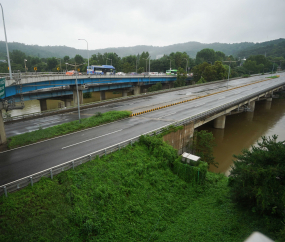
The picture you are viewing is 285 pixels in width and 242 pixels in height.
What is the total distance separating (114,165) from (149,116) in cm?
1603

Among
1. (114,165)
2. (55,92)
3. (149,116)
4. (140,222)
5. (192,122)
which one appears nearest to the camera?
(140,222)

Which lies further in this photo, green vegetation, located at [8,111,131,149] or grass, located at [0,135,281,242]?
green vegetation, located at [8,111,131,149]

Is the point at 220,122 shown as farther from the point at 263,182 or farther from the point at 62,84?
the point at 62,84

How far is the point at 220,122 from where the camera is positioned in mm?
40875

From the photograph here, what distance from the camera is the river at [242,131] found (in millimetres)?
30873

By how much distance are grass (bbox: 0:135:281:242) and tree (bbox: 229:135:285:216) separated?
93 centimetres

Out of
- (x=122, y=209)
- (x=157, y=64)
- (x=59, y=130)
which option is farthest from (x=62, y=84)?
(x=157, y=64)

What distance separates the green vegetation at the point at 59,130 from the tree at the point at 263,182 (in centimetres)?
1809

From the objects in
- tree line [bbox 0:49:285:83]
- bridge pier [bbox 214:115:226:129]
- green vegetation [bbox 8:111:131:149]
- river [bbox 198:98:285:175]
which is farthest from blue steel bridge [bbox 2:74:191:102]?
bridge pier [bbox 214:115:226:129]

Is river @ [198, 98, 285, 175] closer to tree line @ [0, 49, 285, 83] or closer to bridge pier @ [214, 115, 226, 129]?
bridge pier @ [214, 115, 226, 129]

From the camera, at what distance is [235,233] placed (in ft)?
43.3

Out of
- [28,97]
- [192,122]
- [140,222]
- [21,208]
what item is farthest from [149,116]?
[28,97]

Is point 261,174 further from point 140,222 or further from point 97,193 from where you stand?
point 97,193

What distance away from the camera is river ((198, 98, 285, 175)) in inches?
1215
